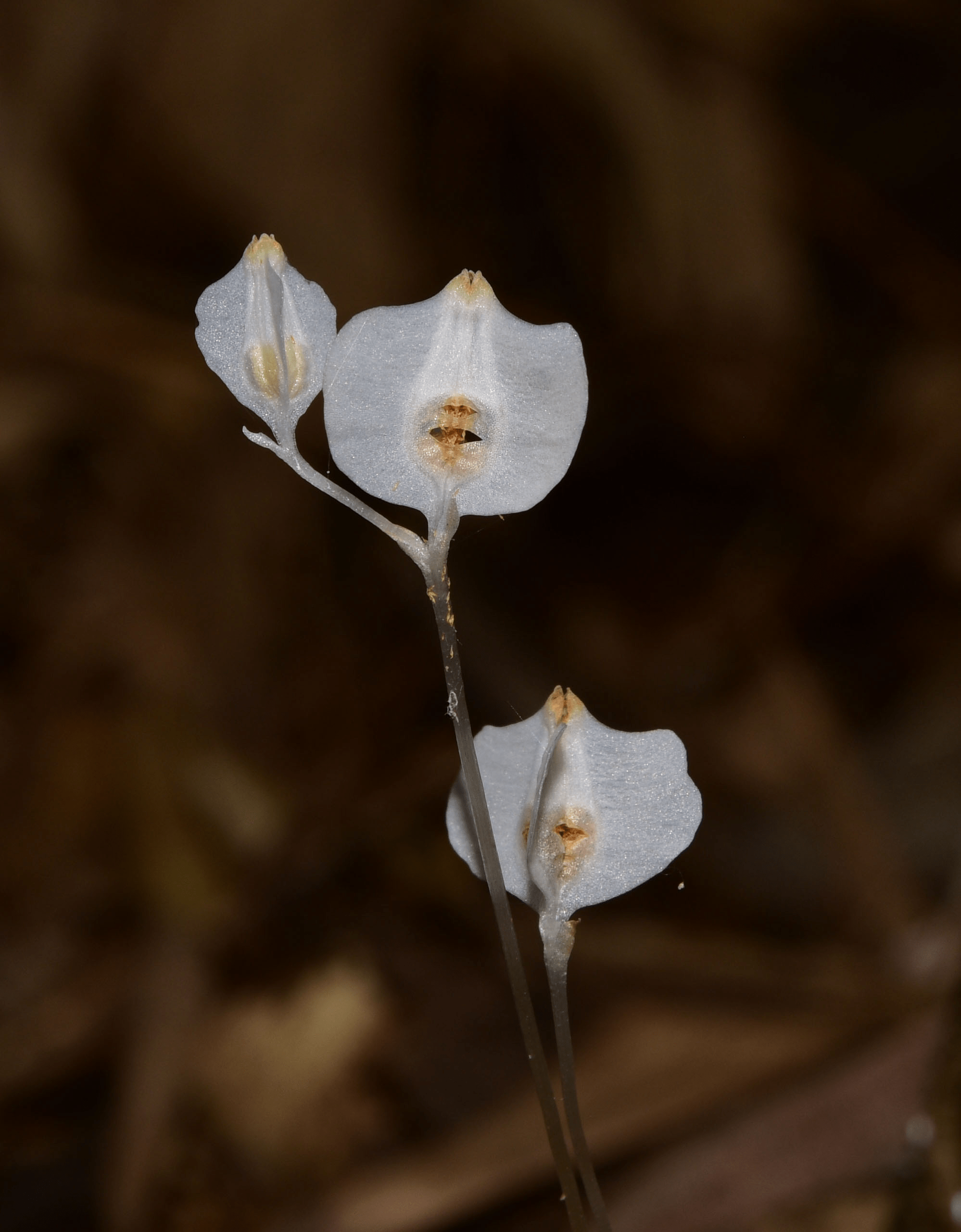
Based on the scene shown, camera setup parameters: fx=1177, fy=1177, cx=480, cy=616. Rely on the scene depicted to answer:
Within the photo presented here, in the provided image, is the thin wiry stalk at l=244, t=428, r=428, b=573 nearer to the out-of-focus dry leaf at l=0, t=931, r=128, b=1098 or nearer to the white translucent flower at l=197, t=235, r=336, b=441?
the white translucent flower at l=197, t=235, r=336, b=441

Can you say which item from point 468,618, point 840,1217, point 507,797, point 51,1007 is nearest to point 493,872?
point 507,797

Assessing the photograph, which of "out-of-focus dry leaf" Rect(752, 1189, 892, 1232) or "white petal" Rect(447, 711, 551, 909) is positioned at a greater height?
"white petal" Rect(447, 711, 551, 909)

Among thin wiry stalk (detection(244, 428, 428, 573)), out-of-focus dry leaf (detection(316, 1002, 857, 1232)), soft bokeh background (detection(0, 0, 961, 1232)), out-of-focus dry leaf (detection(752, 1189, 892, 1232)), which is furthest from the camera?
soft bokeh background (detection(0, 0, 961, 1232))

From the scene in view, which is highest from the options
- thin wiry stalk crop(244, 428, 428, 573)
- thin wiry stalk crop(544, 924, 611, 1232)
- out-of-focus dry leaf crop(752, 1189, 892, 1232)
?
thin wiry stalk crop(244, 428, 428, 573)

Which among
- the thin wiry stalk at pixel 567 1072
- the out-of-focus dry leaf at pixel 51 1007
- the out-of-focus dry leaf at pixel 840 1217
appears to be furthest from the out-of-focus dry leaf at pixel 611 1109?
the thin wiry stalk at pixel 567 1072

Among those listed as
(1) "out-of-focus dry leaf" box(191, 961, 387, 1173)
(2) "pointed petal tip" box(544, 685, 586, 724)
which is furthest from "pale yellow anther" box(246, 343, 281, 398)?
(1) "out-of-focus dry leaf" box(191, 961, 387, 1173)

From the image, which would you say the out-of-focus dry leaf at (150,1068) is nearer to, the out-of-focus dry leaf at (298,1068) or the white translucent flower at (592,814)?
the out-of-focus dry leaf at (298,1068)

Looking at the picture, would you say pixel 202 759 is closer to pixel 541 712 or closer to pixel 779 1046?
pixel 779 1046
